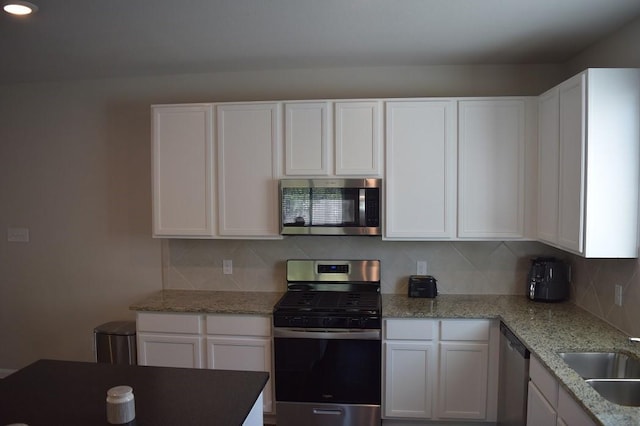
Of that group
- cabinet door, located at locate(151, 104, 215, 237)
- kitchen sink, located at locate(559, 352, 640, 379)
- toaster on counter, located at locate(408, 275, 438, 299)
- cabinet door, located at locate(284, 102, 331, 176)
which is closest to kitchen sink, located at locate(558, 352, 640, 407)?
kitchen sink, located at locate(559, 352, 640, 379)

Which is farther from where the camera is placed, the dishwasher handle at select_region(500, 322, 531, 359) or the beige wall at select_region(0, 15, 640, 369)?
the beige wall at select_region(0, 15, 640, 369)

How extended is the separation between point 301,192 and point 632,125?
1.91m

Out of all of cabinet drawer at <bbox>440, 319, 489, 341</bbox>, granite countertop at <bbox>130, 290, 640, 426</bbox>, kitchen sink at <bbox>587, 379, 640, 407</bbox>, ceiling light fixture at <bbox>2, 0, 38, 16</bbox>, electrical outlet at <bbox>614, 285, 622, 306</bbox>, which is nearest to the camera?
granite countertop at <bbox>130, 290, 640, 426</bbox>

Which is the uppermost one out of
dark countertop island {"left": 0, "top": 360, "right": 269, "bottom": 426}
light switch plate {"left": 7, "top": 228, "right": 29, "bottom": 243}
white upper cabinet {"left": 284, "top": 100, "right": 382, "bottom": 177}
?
white upper cabinet {"left": 284, "top": 100, "right": 382, "bottom": 177}

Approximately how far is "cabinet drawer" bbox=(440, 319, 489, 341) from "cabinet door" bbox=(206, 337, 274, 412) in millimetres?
1155

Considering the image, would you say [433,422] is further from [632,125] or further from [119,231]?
[119,231]

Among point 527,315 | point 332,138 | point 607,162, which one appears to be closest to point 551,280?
point 527,315

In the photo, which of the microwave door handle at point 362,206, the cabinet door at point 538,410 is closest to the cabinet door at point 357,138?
the microwave door handle at point 362,206

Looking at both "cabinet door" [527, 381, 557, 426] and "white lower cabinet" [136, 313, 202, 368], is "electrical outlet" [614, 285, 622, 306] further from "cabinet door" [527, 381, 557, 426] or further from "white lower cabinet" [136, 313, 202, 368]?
"white lower cabinet" [136, 313, 202, 368]

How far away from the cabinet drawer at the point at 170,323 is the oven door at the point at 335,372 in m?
0.61

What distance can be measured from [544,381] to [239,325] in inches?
72.6

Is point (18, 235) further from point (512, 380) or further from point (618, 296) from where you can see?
point (618, 296)

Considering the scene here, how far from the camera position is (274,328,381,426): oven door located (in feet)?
9.48

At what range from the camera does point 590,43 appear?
9.21ft
